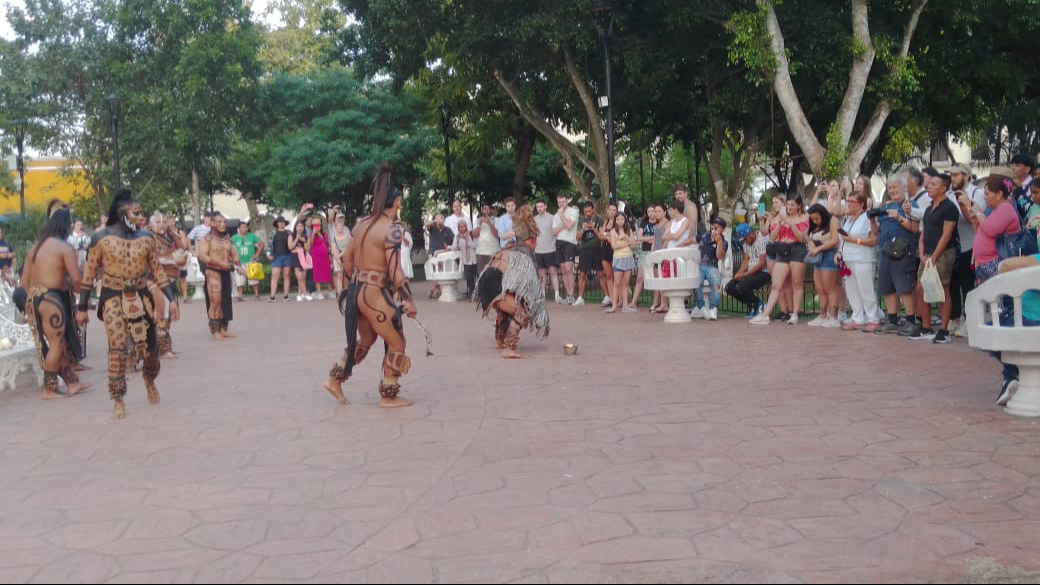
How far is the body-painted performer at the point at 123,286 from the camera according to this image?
883 centimetres

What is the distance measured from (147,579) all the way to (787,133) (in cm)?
2339

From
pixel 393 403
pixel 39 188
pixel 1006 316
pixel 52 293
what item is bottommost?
pixel 393 403

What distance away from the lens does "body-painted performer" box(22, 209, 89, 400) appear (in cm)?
999

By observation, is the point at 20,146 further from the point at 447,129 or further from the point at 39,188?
the point at 39,188

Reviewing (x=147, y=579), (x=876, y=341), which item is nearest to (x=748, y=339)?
(x=876, y=341)

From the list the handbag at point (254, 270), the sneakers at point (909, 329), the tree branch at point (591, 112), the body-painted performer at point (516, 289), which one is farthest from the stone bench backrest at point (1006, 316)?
the handbag at point (254, 270)

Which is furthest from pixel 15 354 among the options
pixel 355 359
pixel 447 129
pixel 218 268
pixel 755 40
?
pixel 447 129

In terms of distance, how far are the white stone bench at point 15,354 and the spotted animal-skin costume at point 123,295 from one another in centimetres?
224

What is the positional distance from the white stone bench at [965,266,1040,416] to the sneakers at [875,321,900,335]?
463 cm

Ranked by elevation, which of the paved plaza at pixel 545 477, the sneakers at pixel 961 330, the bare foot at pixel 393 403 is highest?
the sneakers at pixel 961 330

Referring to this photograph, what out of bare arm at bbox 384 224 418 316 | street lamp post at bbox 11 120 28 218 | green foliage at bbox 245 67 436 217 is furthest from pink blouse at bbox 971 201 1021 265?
street lamp post at bbox 11 120 28 218

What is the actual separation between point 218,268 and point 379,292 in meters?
6.68

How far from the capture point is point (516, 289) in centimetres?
1154

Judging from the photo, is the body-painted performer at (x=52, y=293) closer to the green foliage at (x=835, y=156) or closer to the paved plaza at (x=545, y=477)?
the paved plaza at (x=545, y=477)
